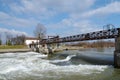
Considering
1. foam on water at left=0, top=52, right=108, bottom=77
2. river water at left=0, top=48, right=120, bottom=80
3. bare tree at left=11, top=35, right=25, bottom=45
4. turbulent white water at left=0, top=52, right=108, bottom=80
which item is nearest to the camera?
river water at left=0, top=48, right=120, bottom=80

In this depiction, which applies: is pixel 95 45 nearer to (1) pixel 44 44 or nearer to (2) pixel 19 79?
(1) pixel 44 44

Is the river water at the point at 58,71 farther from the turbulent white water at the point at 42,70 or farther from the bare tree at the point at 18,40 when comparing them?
the bare tree at the point at 18,40

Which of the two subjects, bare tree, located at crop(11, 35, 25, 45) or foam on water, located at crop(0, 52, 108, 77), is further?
bare tree, located at crop(11, 35, 25, 45)

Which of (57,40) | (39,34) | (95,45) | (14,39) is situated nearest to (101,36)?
(57,40)

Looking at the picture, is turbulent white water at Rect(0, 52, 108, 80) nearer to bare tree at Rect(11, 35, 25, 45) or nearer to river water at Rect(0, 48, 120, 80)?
river water at Rect(0, 48, 120, 80)

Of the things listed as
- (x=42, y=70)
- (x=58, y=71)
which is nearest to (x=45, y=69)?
(x=42, y=70)

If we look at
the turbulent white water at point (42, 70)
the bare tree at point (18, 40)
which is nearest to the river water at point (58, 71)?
the turbulent white water at point (42, 70)

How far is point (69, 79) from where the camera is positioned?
1692 centimetres

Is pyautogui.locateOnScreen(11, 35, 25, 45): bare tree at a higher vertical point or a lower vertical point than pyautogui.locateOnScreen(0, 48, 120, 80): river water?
higher

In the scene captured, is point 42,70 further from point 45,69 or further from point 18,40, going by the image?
point 18,40

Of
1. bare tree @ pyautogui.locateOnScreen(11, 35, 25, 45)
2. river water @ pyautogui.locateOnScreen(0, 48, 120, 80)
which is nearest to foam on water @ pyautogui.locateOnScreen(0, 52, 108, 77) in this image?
river water @ pyautogui.locateOnScreen(0, 48, 120, 80)

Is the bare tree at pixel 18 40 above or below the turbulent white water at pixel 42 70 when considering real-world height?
above

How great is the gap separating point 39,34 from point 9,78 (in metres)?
80.1

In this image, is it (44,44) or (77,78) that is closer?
(77,78)
